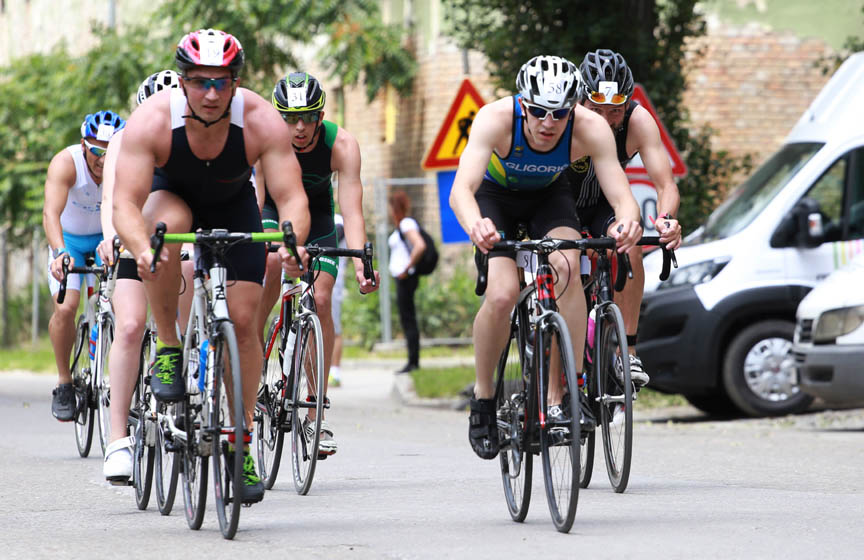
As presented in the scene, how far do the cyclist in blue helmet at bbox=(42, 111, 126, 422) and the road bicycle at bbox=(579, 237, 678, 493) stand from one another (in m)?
3.31

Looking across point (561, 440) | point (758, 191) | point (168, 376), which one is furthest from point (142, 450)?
point (758, 191)

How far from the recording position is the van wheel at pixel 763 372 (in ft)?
42.6

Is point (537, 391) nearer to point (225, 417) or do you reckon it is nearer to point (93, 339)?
point (225, 417)

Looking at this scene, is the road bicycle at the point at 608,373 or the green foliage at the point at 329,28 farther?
the green foliage at the point at 329,28

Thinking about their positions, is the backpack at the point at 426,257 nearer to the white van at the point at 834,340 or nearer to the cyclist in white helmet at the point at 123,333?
the white van at the point at 834,340

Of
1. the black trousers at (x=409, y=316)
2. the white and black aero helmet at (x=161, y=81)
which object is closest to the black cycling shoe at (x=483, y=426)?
the white and black aero helmet at (x=161, y=81)

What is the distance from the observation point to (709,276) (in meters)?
13.2

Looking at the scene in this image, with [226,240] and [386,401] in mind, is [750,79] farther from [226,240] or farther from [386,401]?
[226,240]

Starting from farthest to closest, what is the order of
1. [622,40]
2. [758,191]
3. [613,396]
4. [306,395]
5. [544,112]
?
[622,40], [758,191], [306,395], [613,396], [544,112]

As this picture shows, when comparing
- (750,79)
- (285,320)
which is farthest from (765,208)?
(750,79)

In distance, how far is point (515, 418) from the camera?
673cm

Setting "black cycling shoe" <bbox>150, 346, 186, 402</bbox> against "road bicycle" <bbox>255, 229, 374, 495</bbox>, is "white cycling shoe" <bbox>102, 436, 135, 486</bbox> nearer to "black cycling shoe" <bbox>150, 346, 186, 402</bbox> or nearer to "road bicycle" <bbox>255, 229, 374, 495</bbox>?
"black cycling shoe" <bbox>150, 346, 186, 402</bbox>

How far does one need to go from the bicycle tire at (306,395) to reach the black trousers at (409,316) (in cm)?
943

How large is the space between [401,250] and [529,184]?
10802mm
